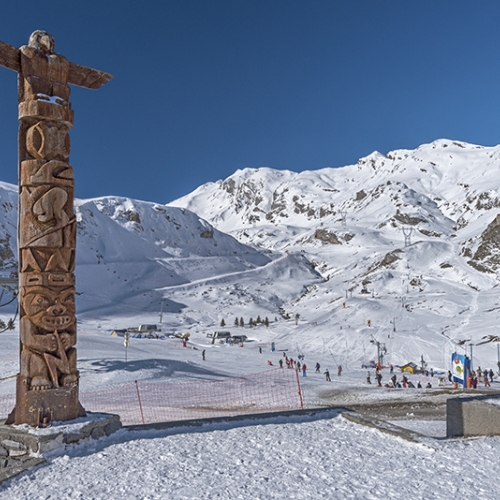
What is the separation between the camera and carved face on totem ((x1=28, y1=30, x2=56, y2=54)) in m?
10.4

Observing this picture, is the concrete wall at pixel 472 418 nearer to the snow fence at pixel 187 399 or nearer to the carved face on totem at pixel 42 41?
the snow fence at pixel 187 399

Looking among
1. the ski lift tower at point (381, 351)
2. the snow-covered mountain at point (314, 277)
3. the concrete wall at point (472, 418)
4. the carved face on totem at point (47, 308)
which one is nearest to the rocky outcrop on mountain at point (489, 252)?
the snow-covered mountain at point (314, 277)

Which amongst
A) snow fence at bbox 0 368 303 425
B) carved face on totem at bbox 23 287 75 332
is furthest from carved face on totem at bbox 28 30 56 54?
snow fence at bbox 0 368 303 425

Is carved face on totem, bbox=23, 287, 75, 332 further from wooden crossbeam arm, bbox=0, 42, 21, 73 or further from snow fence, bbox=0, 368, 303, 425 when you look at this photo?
snow fence, bbox=0, 368, 303, 425

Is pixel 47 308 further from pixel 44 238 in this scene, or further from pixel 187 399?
pixel 187 399

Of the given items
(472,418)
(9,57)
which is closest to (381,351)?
(472,418)

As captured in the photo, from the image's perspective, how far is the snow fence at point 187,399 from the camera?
63.2 feet

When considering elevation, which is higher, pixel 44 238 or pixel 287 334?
pixel 44 238

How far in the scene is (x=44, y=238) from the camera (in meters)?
9.95

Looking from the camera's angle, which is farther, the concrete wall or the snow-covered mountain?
the snow-covered mountain

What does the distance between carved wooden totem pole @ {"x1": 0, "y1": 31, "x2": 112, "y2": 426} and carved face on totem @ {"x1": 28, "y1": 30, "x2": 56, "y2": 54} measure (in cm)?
2

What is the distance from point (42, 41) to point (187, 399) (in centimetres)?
1714

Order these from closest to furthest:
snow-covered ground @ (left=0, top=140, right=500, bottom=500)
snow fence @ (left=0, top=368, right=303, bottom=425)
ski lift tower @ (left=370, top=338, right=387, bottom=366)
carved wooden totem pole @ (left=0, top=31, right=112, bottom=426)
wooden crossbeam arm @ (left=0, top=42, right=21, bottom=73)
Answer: snow-covered ground @ (left=0, top=140, right=500, bottom=500)
carved wooden totem pole @ (left=0, top=31, right=112, bottom=426)
wooden crossbeam arm @ (left=0, top=42, right=21, bottom=73)
snow fence @ (left=0, top=368, right=303, bottom=425)
ski lift tower @ (left=370, top=338, right=387, bottom=366)

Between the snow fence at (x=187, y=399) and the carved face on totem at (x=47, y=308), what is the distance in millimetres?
7659
